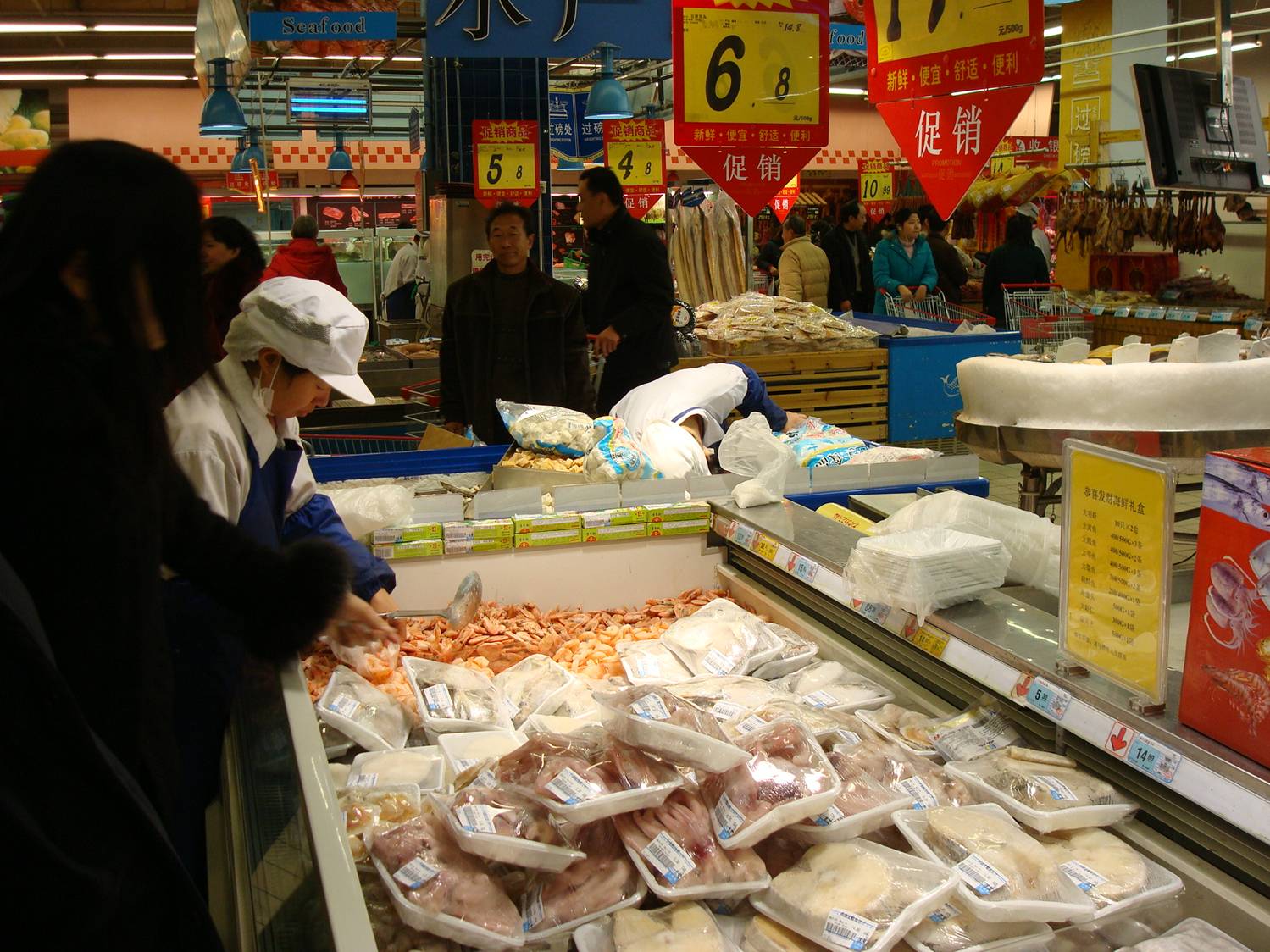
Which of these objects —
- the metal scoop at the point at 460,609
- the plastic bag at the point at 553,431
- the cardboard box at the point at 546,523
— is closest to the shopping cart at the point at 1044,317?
the plastic bag at the point at 553,431

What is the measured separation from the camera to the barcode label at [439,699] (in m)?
2.46

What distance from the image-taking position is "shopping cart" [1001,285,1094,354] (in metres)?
9.48

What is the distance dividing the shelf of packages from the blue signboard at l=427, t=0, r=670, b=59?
160 inches

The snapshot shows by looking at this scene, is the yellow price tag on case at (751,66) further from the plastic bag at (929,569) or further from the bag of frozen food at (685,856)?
the bag of frozen food at (685,856)

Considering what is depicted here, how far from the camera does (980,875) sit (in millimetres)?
1662

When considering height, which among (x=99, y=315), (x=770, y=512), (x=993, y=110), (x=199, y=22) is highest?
(x=199, y=22)

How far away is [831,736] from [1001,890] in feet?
1.61

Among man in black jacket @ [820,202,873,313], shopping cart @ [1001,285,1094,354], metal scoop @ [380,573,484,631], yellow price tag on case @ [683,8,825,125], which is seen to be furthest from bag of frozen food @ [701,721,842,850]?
man in black jacket @ [820,202,873,313]

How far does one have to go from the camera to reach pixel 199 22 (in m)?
6.04

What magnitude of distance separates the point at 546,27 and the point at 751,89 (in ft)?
3.97

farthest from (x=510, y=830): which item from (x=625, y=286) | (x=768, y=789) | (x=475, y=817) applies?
(x=625, y=286)

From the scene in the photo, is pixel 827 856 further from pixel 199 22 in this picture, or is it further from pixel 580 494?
pixel 199 22

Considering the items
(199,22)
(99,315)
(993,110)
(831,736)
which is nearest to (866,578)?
(831,736)

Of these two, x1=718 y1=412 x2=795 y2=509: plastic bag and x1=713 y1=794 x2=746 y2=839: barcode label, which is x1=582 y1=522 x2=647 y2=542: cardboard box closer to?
x1=718 y1=412 x2=795 y2=509: plastic bag
